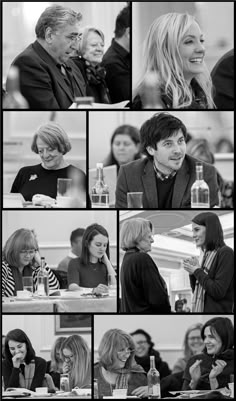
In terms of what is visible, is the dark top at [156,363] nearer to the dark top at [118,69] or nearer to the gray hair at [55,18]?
the dark top at [118,69]

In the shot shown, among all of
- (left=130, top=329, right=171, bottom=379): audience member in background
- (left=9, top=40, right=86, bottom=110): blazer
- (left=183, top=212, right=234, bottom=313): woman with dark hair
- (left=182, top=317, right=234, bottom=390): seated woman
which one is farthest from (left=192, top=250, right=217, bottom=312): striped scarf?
(left=9, top=40, right=86, bottom=110): blazer

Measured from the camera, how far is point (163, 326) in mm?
7758

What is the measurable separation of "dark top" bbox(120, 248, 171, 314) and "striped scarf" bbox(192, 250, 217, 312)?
0.11m

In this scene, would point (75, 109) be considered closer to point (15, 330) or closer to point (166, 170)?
point (166, 170)

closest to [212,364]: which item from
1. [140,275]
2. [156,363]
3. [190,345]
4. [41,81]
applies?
[190,345]

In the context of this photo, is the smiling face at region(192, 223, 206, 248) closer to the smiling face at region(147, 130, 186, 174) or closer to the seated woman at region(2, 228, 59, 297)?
the smiling face at region(147, 130, 186, 174)

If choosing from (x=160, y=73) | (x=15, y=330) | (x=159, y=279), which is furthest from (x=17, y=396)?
(x=160, y=73)

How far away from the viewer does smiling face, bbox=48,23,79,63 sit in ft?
25.5

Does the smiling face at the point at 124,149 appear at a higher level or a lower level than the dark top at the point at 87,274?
higher

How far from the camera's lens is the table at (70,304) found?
7.75m

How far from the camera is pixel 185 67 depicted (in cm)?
777

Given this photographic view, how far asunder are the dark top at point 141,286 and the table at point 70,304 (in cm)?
6

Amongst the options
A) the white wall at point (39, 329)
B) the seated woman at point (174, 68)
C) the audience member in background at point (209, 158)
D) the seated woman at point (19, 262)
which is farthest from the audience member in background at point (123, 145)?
the white wall at point (39, 329)

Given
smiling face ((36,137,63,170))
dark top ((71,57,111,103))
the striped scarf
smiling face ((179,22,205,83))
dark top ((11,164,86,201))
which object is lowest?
the striped scarf
